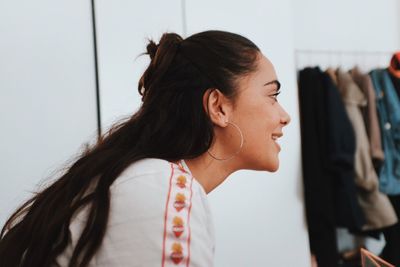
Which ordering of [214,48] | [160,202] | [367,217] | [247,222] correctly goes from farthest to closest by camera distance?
[367,217]
[247,222]
[214,48]
[160,202]

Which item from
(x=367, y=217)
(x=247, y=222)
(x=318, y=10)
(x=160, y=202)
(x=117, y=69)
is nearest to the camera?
(x=160, y=202)

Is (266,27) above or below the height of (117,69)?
above

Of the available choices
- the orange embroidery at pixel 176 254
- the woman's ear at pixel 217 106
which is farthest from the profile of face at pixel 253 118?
the orange embroidery at pixel 176 254

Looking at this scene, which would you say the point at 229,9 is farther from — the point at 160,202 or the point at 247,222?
the point at 160,202

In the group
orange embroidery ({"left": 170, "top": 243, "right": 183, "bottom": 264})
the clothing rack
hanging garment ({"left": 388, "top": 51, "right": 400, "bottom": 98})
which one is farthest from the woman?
the clothing rack

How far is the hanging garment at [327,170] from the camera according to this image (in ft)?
6.51

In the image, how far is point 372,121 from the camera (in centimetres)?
213

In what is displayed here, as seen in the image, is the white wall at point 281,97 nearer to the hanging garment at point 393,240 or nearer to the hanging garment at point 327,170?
the hanging garment at point 327,170

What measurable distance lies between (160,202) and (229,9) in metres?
1.43

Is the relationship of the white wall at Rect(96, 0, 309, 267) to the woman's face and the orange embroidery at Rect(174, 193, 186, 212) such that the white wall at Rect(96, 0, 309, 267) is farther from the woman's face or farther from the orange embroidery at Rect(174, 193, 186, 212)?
the orange embroidery at Rect(174, 193, 186, 212)

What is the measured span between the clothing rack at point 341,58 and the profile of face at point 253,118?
1.42 meters

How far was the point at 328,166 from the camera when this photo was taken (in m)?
2.01

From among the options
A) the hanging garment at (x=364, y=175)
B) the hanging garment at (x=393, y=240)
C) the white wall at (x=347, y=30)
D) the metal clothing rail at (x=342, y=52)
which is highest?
the white wall at (x=347, y=30)

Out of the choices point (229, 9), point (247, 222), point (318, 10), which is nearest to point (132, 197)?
point (247, 222)
